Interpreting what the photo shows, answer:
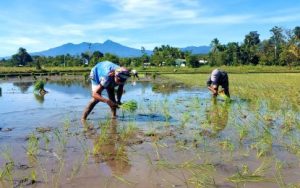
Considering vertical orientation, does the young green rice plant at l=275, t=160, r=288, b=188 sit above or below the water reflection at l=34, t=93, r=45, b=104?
below

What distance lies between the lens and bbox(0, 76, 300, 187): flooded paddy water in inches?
169

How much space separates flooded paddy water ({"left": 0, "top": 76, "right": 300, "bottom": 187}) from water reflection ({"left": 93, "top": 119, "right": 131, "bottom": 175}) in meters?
0.01

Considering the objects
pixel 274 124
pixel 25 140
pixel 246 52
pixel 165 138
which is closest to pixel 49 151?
pixel 25 140

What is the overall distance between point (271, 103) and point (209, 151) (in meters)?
5.55

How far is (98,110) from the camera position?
9.95 metres

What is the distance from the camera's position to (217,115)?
8.77 metres

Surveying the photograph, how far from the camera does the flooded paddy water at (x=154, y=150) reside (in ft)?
14.1

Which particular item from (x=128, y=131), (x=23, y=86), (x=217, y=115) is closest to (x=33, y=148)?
(x=128, y=131)

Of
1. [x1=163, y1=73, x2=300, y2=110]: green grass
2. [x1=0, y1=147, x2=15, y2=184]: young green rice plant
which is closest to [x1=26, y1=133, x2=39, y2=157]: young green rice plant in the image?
[x1=0, y1=147, x2=15, y2=184]: young green rice plant

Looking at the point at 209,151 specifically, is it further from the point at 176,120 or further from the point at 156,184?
the point at 176,120

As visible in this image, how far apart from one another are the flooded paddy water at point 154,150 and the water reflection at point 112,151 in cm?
1

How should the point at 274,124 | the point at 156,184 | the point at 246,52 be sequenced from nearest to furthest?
the point at 156,184, the point at 274,124, the point at 246,52

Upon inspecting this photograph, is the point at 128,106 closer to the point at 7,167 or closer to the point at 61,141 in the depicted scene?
the point at 61,141

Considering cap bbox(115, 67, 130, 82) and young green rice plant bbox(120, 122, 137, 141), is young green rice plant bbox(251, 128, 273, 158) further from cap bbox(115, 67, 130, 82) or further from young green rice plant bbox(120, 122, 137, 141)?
cap bbox(115, 67, 130, 82)
